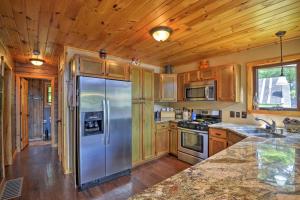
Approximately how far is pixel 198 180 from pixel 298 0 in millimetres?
2068

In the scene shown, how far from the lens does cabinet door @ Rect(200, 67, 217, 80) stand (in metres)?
3.64

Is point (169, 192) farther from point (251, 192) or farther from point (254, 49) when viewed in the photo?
point (254, 49)

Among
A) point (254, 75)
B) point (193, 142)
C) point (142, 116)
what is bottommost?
point (193, 142)

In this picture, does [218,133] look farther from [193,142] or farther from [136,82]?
[136,82]

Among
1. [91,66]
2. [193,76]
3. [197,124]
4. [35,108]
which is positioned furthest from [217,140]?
[35,108]

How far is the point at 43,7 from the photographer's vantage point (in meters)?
1.85

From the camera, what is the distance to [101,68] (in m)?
2.96

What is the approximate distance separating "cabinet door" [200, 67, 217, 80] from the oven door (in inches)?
47.5

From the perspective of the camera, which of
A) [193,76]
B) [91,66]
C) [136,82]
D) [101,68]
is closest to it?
[91,66]

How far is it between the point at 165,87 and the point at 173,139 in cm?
135

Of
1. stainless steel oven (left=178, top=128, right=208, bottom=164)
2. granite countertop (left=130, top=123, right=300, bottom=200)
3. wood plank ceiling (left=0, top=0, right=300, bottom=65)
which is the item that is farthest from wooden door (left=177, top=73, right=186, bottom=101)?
granite countertop (left=130, top=123, right=300, bottom=200)

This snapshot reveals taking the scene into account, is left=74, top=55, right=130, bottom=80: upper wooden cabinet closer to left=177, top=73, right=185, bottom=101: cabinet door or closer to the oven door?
left=177, top=73, right=185, bottom=101: cabinet door

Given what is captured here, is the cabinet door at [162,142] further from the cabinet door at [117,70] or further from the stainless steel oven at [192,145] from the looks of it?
the cabinet door at [117,70]

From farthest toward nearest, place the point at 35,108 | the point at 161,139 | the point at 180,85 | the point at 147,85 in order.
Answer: the point at 35,108 → the point at 180,85 → the point at 161,139 → the point at 147,85
